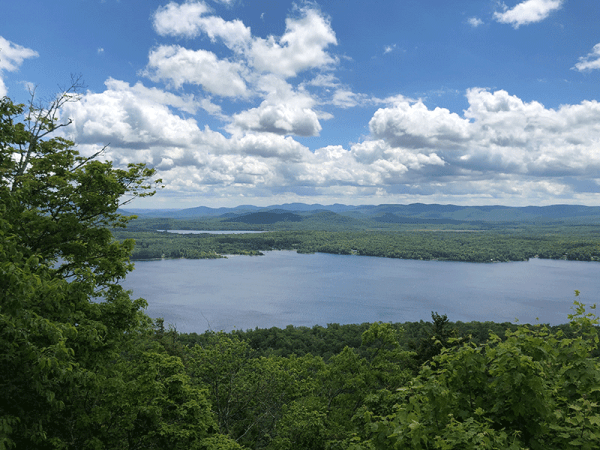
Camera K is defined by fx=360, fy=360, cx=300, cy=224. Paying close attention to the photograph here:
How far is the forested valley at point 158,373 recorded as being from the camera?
12.0 ft

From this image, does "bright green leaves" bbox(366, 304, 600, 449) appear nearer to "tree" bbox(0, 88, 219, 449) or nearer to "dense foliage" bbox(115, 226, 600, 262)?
"tree" bbox(0, 88, 219, 449)

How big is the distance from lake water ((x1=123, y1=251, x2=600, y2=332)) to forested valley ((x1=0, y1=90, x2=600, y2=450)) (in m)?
45.2

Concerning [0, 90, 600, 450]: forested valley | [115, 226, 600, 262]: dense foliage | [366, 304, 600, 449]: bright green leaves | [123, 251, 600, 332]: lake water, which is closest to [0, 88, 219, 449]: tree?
[0, 90, 600, 450]: forested valley

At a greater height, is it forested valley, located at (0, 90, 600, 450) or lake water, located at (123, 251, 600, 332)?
forested valley, located at (0, 90, 600, 450)

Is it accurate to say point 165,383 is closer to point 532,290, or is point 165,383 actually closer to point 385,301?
point 385,301

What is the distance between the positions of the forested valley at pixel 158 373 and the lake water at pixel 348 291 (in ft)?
148

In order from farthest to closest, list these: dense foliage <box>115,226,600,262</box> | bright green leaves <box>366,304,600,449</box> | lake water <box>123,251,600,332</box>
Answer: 1. dense foliage <box>115,226,600,262</box>
2. lake water <box>123,251,600,332</box>
3. bright green leaves <box>366,304,600,449</box>

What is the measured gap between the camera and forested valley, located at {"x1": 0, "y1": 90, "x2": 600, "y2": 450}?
3645mm

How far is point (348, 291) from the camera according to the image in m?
88.1

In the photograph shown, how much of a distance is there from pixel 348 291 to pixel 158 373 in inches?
3218

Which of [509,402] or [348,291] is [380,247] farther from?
[509,402]

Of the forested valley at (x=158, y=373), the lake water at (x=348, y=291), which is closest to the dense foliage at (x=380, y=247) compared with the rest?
the lake water at (x=348, y=291)

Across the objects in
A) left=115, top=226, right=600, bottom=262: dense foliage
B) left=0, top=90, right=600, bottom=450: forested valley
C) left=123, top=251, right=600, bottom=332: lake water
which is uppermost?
left=0, top=90, right=600, bottom=450: forested valley

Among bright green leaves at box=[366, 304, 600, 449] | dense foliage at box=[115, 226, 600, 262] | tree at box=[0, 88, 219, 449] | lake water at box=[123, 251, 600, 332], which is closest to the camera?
bright green leaves at box=[366, 304, 600, 449]
